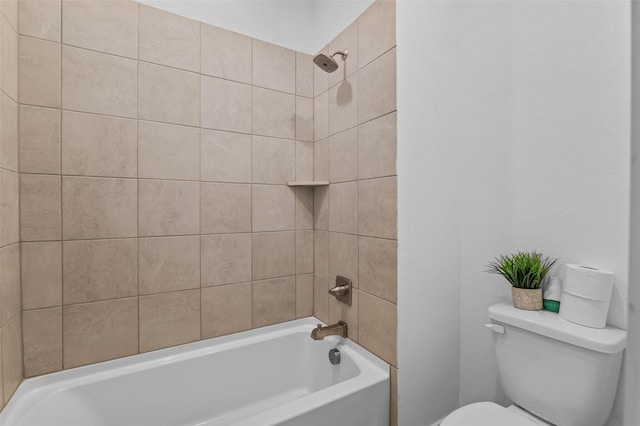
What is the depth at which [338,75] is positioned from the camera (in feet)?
5.34

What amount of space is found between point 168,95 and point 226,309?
1.06 metres

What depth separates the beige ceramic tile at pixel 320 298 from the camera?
1.75 m

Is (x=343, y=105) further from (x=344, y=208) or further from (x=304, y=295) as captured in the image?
(x=304, y=295)

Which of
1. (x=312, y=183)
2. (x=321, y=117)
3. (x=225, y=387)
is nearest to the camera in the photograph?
(x=225, y=387)

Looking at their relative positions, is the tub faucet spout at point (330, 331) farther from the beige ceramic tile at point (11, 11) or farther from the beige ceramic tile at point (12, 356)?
the beige ceramic tile at point (11, 11)

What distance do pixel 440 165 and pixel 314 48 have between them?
1019 millimetres

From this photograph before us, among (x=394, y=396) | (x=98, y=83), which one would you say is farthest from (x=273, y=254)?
(x=98, y=83)

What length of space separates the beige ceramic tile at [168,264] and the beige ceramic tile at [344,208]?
680 millimetres

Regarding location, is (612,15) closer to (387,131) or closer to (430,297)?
(387,131)

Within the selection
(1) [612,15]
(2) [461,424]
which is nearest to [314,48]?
(1) [612,15]

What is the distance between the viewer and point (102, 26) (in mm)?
1343

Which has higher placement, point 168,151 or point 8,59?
point 8,59

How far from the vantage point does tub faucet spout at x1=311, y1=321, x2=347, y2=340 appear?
1497 millimetres

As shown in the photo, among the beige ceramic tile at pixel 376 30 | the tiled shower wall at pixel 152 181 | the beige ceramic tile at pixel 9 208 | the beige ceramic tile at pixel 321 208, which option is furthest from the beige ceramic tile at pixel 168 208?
the beige ceramic tile at pixel 376 30
